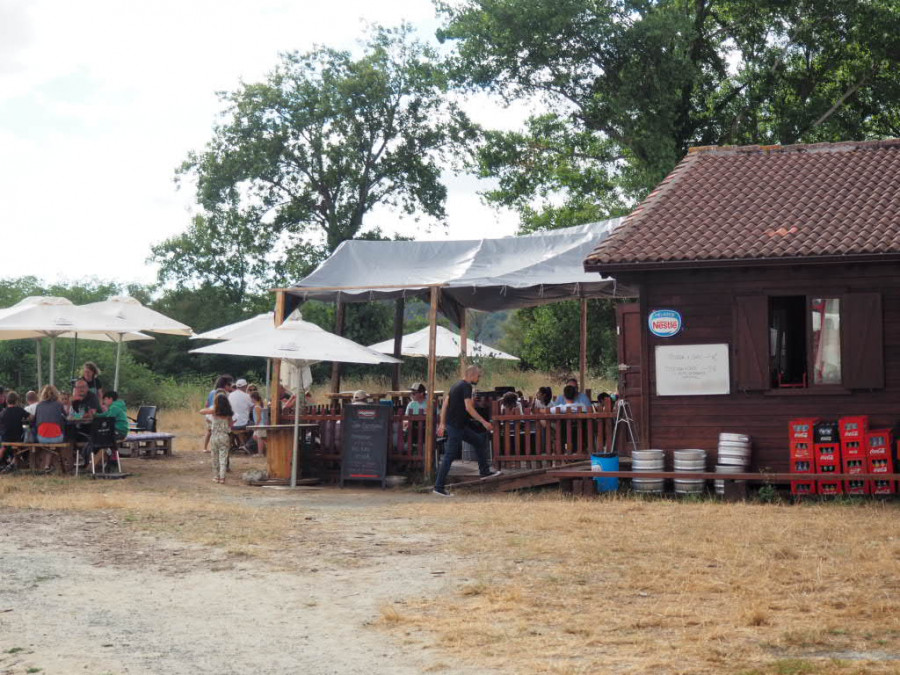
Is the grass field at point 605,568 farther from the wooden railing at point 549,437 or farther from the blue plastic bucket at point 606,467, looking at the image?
the wooden railing at point 549,437

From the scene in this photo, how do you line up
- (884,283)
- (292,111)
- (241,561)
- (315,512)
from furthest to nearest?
1. (292,111)
2. (884,283)
3. (315,512)
4. (241,561)

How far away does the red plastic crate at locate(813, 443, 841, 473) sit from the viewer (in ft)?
45.1

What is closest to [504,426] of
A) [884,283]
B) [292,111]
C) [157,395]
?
[884,283]

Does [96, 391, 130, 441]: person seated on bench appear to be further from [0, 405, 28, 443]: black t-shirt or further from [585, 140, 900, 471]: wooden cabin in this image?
[585, 140, 900, 471]: wooden cabin

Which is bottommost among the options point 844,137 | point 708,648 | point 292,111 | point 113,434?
point 708,648

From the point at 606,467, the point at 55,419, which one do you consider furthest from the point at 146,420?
the point at 606,467

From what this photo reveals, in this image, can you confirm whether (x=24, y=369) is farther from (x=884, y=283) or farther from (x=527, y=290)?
(x=884, y=283)

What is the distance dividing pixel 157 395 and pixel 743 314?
91.6 ft

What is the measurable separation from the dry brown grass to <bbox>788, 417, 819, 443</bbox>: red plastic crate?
1834 mm

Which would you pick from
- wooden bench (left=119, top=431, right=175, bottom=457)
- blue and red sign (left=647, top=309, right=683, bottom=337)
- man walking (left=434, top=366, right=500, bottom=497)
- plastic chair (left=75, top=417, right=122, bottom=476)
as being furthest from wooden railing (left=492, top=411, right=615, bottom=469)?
wooden bench (left=119, top=431, right=175, bottom=457)

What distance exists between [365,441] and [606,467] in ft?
11.7

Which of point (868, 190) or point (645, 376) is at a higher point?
point (868, 190)

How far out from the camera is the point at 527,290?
16.8m

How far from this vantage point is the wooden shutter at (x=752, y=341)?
47.1ft
